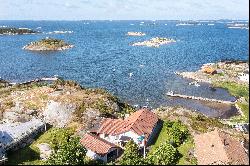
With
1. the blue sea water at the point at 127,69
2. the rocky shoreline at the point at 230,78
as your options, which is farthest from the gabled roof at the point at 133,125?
the rocky shoreline at the point at 230,78

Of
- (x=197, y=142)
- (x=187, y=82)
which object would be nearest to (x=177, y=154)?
(x=197, y=142)

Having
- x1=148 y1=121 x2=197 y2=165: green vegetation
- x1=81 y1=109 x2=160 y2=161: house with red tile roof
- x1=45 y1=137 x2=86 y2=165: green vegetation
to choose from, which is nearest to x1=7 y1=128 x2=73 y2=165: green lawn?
x1=81 y1=109 x2=160 y2=161: house with red tile roof

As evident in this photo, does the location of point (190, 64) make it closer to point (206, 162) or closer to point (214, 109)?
point (214, 109)

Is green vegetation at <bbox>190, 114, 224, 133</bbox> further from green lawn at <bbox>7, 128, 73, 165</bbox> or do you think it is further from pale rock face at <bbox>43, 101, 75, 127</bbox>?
pale rock face at <bbox>43, 101, 75, 127</bbox>

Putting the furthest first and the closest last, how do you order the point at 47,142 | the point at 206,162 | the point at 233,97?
the point at 233,97, the point at 47,142, the point at 206,162

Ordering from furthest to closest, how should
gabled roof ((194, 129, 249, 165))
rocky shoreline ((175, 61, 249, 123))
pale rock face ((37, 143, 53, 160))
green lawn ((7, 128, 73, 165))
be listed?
1. rocky shoreline ((175, 61, 249, 123))
2. pale rock face ((37, 143, 53, 160))
3. green lawn ((7, 128, 73, 165))
4. gabled roof ((194, 129, 249, 165))

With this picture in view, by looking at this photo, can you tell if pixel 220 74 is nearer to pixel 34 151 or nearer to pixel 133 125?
pixel 133 125

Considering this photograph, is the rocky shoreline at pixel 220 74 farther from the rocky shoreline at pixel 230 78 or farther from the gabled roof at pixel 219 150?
the gabled roof at pixel 219 150
